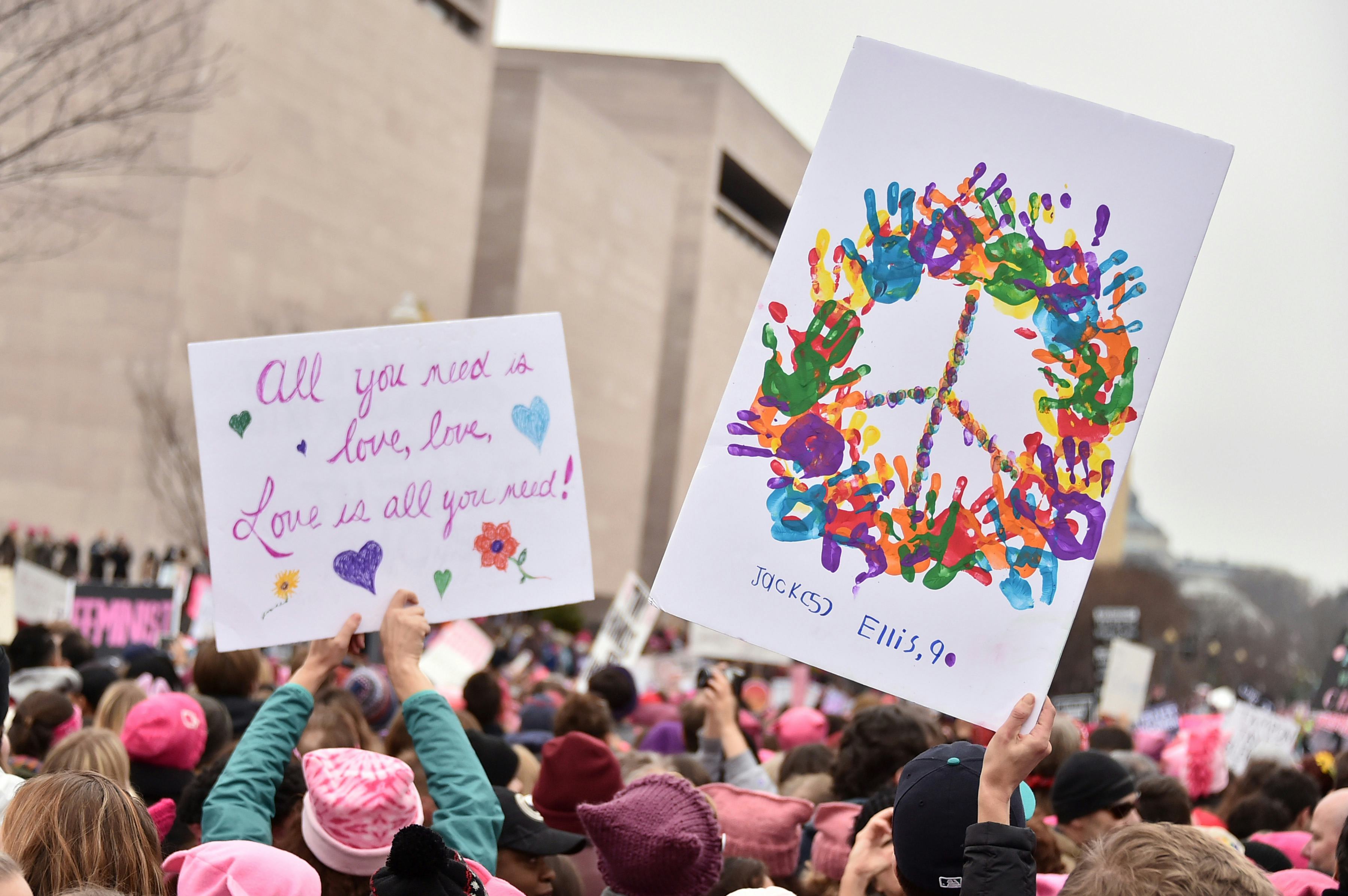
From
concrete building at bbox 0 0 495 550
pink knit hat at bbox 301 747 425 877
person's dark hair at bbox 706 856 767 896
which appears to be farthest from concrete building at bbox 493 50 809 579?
pink knit hat at bbox 301 747 425 877

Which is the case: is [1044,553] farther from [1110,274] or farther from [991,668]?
[1110,274]

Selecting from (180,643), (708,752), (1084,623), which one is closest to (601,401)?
(1084,623)

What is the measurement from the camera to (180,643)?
36.2 feet

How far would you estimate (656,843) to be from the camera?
10.5ft

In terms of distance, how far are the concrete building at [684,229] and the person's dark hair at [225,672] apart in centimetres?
4898

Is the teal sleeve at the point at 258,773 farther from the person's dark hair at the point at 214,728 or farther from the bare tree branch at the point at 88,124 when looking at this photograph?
the bare tree branch at the point at 88,124

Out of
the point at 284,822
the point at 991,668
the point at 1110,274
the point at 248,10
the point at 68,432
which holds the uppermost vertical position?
the point at 248,10

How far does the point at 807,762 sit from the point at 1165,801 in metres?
1.35

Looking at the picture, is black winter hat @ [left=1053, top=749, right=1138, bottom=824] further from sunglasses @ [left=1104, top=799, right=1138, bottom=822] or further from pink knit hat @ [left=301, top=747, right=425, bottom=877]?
pink knit hat @ [left=301, top=747, right=425, bottom=877]

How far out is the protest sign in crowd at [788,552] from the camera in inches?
108

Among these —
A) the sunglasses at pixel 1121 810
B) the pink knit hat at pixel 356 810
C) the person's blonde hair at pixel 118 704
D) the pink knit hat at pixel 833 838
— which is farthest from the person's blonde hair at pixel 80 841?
the sunglasses at pixel 1121 810

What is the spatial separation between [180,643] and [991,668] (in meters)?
9.41

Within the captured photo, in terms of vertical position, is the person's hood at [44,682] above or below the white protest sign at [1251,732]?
below

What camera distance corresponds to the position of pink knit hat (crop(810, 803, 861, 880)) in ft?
13.3
